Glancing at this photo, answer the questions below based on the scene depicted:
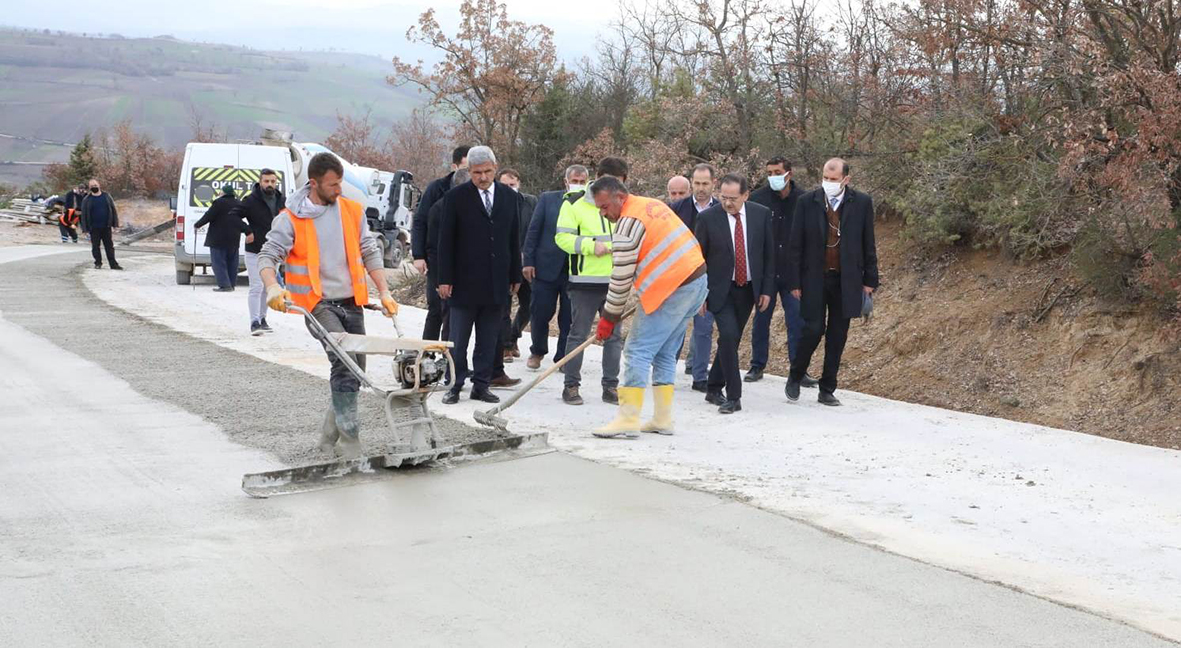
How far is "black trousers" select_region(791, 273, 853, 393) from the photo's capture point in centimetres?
1047

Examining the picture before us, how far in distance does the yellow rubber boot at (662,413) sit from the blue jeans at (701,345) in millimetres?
2275

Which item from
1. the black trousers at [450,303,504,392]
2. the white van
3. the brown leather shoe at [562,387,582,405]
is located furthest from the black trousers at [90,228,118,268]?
the brown leather shoe at [562,387,582,405]

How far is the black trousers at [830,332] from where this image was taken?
1047 centimetres

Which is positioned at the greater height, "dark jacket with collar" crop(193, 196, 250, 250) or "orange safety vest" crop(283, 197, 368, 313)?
"dark jacket with collar" crop(193, 196, 250, 250)

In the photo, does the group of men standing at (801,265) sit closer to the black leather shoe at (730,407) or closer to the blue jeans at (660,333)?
the black leather shoe at (730,407)

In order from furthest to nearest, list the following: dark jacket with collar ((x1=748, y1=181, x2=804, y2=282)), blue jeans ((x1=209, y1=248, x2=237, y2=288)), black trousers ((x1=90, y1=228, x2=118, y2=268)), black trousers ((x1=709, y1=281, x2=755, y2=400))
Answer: black trousers ((x1=90, y1=228, x2=118, y2=268)) → blue jeans ((x1=209, y1=248, x2=237, y2=288)) → dark jacket with collar ((x1=748, y1=181, x2=804, y2=282)) → black trousers ((x1=709, y1=281, x2=755, y2=400))

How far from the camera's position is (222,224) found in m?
19.4

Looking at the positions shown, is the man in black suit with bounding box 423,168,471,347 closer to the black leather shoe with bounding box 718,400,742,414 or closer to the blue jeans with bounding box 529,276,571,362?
the blue jeans with bounding box 529,276,571,362

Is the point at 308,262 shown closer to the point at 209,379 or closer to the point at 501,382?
the point at 501,382

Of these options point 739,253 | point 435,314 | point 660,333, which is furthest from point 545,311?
point 660,333

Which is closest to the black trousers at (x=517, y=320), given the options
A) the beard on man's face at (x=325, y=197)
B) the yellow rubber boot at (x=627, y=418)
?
the yellow rubber boot at (x=627, y=418)

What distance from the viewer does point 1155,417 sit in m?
10.0

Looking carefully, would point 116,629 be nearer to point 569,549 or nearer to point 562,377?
point 569,549

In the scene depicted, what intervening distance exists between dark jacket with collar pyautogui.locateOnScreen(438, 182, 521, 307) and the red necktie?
191cm
